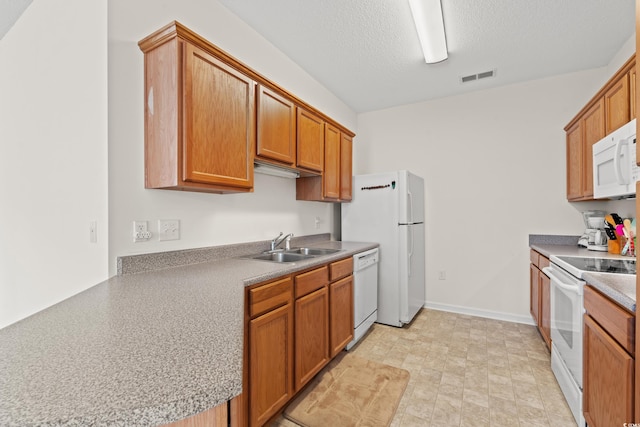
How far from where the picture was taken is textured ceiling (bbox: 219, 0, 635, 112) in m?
2.08

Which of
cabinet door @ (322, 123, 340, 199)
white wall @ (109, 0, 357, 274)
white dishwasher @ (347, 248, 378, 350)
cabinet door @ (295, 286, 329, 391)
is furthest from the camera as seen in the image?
cabinet door @ (322, 123, 340, 199)

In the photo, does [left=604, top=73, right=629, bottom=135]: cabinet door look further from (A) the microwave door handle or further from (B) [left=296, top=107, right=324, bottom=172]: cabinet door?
(B) [left=296, top=107, right=324, bottom=172]: cabinet door

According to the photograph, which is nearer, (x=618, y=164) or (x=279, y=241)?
(x=618, y=164)

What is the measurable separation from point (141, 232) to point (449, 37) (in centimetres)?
278

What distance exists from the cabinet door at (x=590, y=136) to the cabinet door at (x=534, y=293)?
2.69 feet

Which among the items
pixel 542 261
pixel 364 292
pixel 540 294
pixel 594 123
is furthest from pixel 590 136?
pixel 364 292

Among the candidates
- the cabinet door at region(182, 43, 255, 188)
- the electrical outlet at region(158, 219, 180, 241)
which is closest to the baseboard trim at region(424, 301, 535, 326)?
the cabinet door at region(182, 43, 255, 188)

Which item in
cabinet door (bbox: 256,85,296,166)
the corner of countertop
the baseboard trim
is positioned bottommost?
the baseboard trim

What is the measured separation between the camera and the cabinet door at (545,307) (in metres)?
2.24

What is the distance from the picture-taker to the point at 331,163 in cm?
290

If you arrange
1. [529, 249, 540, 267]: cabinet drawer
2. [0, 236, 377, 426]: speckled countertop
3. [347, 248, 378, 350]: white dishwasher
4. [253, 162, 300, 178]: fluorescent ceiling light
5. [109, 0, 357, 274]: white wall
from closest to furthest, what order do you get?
[0, 236, 377, 426]: speckled countertop < [109, 0, 357, 274]: white wall < [253, 162, 300, 178]: fluorescent ceiling light < [347, 248, 378, 350]: white dishwasher < [529, 249, 540, 267]: cabinet drawer

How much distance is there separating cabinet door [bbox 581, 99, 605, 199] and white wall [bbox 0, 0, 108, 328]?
3390 millimetres

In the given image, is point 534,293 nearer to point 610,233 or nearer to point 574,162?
point 610,233

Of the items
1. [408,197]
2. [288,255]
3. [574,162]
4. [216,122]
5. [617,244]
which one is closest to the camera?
[216,122]
